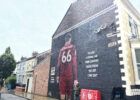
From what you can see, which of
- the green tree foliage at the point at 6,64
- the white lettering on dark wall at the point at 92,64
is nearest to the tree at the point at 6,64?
the green tree foliage at the point at 6,64

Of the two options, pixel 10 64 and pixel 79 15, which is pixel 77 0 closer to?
pixel 79 15

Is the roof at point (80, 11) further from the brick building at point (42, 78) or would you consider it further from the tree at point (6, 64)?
the tree at point (6, 64)

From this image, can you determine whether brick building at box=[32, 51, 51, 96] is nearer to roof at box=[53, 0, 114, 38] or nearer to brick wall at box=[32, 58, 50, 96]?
brick wall at box=[32, 58, 50, 96]

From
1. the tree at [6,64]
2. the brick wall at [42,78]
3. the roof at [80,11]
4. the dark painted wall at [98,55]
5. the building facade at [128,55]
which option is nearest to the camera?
the building facade at [128,55]

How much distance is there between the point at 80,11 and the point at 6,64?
972 centimetres

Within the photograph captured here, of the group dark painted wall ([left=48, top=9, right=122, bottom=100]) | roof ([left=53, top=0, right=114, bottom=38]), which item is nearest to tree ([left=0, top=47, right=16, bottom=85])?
roof ([left=53, top=0, right=114, bottom=38])

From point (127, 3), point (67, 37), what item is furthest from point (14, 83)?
point (127, 3)

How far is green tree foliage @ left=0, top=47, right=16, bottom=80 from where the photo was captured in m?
10.8

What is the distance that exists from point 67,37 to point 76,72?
436 centimetres

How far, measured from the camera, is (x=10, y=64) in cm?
1177

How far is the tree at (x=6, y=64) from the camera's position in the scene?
10.8 metres

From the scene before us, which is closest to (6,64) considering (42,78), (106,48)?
(42,78)

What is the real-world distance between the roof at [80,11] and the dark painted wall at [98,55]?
0.98m

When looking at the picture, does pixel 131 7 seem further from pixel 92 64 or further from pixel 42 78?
pixel 42 78
